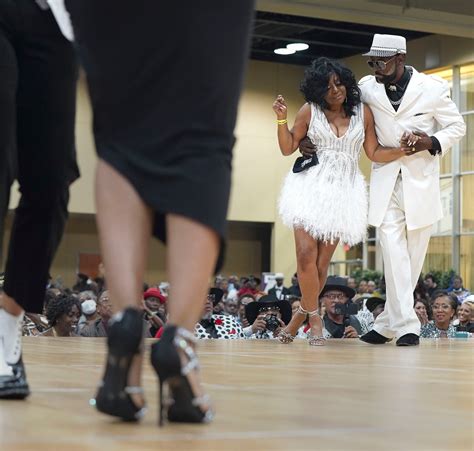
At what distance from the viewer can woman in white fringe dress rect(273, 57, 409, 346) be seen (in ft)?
19.6

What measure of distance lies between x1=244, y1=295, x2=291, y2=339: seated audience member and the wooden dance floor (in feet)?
13.9

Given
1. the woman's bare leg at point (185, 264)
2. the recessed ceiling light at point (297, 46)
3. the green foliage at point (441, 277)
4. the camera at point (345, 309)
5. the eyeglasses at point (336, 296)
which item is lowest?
the camera at point (345, 309)

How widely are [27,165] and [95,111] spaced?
61cm

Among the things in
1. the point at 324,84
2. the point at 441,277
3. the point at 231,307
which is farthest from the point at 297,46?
the point at 324,84

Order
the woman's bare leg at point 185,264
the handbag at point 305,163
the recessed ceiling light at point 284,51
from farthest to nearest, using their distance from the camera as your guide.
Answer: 1. the recessed ceiling light at point 284,51
2. the handbag at point 305,163
3. the woman's bare leg at point 185,264

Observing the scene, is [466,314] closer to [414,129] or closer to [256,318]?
[256,318]

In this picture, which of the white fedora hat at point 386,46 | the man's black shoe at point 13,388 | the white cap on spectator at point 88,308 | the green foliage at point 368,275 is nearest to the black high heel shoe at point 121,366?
the man's black shoe at point 13,388

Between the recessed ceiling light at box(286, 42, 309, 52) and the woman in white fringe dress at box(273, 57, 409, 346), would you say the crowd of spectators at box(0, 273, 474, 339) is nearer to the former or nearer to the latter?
the woman in white fringe dress at box(273, 57, 409, 346)

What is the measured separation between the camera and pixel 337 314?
8.91 metres

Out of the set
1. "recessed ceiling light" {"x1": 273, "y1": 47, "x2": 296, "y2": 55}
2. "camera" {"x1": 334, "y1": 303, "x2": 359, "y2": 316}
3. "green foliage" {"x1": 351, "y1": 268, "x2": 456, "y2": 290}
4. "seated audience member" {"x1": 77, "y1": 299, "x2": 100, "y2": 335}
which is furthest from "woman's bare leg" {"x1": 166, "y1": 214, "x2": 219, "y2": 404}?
"recessed ceiling light" {"x1": 273, "y1": 47, "x2": 296, "y2": 55}

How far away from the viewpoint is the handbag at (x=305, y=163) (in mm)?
6059

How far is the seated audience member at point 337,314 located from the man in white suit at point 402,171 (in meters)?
2.16

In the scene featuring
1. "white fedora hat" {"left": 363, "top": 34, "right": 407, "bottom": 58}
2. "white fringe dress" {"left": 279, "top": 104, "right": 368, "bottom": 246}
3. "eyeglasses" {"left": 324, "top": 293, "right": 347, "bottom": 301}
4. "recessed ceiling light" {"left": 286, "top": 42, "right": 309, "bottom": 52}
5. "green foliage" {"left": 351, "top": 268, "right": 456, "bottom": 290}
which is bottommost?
"eyeglasses" {"left": 324, "top": 293, "right": 347, "bottom": 301}

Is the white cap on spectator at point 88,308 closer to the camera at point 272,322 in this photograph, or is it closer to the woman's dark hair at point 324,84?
the camera at point 272,322
